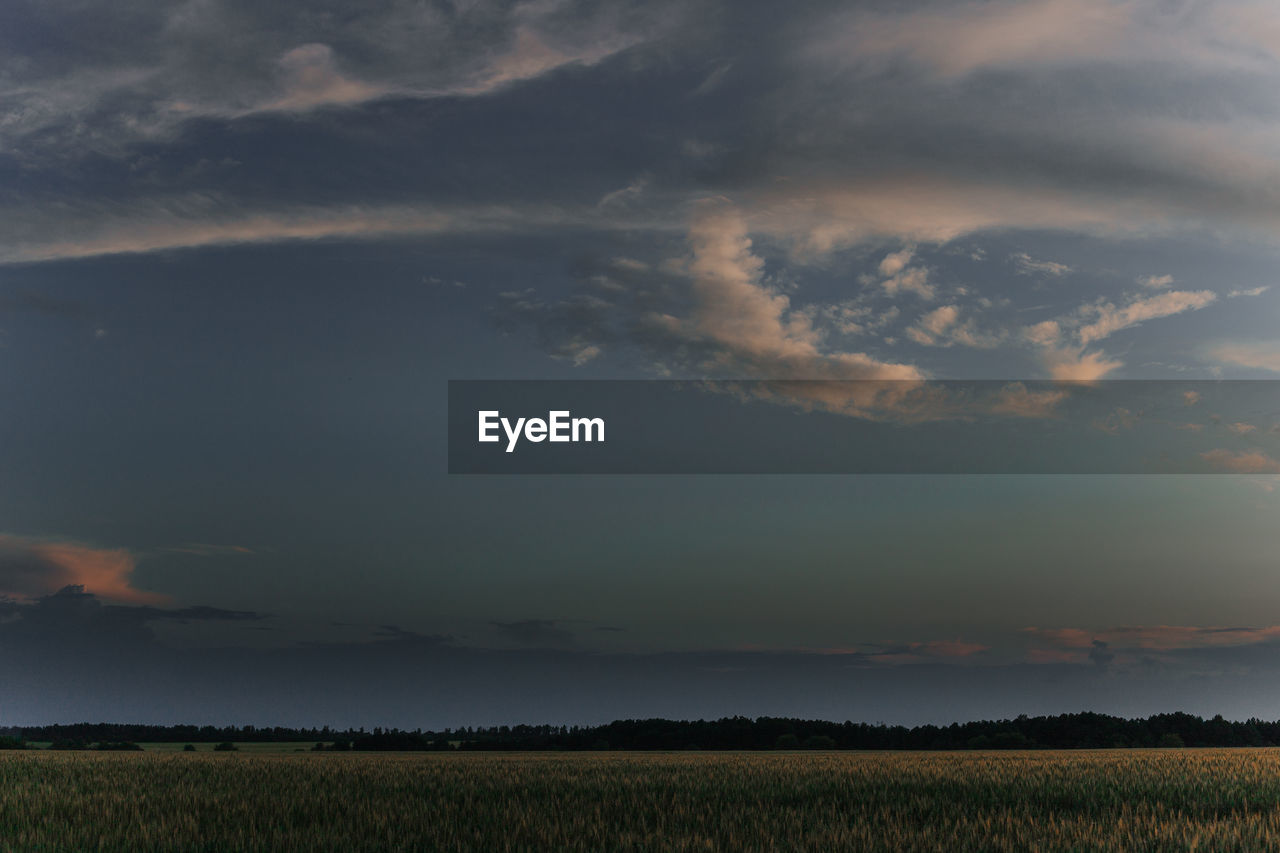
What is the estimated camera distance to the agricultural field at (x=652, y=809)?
1298 centimetres

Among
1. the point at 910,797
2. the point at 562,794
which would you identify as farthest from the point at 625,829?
the point at 910,797

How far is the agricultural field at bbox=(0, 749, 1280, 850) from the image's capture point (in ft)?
42.6

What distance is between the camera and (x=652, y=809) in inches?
632

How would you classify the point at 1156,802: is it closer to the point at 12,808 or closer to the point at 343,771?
the point at 343,771

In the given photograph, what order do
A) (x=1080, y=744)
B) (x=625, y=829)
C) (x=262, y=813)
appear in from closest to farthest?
(x=625, y=829)
(x=262, y=813)
(x=1080, y=744)

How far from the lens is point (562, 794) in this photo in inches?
737

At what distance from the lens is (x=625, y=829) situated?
555 inches

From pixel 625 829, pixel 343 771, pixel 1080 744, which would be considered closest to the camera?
pixel 625 829

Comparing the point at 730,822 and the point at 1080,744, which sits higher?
the point at 730,822

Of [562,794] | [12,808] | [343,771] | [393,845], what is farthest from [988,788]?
[12,808]

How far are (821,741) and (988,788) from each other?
5848cm

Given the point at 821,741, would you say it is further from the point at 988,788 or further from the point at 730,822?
the point at 730,822

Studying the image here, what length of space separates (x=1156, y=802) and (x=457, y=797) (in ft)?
45.9

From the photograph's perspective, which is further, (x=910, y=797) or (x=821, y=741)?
(x=821, y=741)
